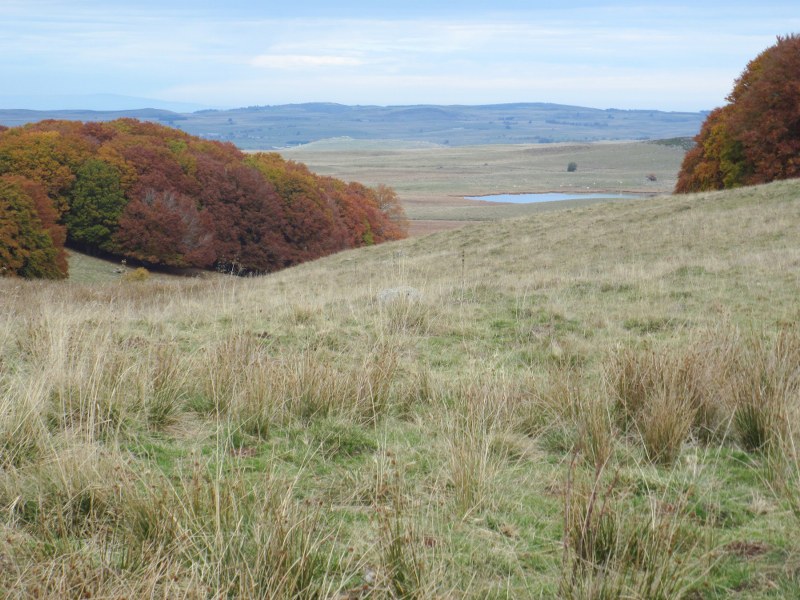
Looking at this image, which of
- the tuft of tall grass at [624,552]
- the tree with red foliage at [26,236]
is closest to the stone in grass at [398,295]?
the tuft of tall grass at [624,552]

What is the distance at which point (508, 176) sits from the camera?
151 meters

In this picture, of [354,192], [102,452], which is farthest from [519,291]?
[354,192]

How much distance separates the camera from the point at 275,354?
763cm

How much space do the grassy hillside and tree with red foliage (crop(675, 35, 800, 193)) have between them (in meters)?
28.3

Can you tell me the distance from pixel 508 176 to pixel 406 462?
151 metres

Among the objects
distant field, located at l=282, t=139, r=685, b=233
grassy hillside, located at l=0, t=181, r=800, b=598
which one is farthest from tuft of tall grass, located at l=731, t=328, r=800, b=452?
distant field, located at l=282, t=139, r=685, b=233

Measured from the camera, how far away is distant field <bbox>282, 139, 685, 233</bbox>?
3583 inches

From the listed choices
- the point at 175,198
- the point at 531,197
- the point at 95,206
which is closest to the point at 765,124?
the point at 175,198

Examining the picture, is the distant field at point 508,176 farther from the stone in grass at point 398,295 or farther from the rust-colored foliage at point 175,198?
the stone in grass at point 398,295

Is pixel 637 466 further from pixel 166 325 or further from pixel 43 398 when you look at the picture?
pixel 166 325

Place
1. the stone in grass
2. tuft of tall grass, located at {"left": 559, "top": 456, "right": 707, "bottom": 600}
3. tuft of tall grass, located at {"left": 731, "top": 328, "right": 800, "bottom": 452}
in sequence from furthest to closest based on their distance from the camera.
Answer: the stone in grass < tuft of tall grass, located at {"left": 731, "top": 328, "right": 800, "bottom": 452} < tuft of tall grass, located at {"left": 559, "top": 456, "right": 707, "bottom": 600}

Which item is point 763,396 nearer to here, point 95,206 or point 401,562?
point 401,562

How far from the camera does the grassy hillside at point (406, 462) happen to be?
2973mm

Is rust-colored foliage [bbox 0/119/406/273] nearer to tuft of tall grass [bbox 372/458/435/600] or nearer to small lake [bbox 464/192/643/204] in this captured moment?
small lake [bbox 464/192/643/204]
